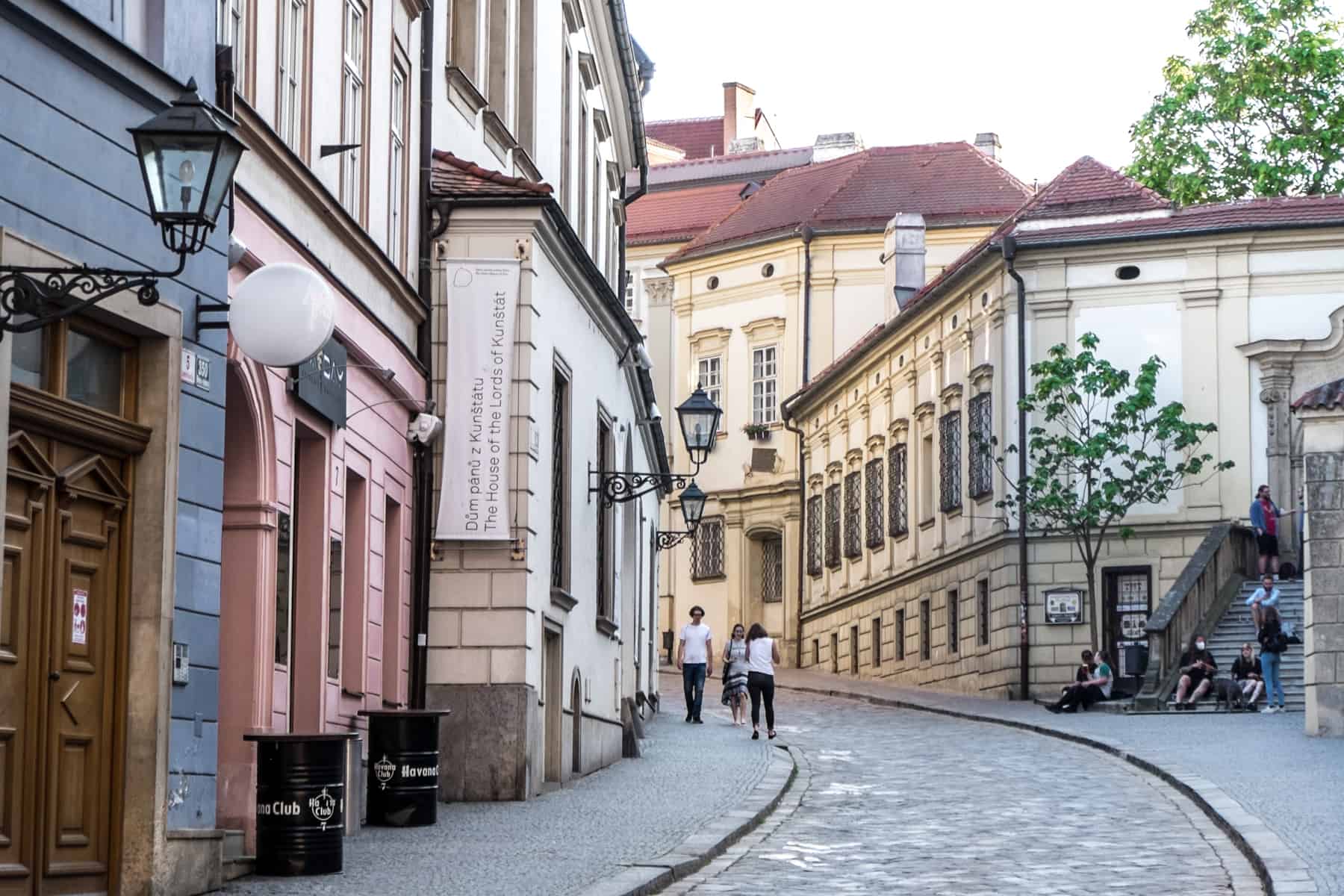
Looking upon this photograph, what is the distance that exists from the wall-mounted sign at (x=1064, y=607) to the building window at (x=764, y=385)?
21848mm

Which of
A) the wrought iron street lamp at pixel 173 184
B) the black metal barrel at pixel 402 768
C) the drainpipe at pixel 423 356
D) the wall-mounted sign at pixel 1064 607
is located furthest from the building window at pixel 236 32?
the wall-mounted sign at pixel 1064 607

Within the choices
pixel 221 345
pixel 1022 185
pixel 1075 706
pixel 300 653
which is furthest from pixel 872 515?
pixel 221 345

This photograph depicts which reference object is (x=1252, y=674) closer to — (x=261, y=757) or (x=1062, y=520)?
(x=1062, y=520)

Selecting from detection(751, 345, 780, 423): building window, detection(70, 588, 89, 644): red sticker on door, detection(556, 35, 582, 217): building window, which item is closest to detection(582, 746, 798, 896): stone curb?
detection(70, 588, 89, 644): red sticker on door

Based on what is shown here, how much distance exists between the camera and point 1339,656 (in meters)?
25.8

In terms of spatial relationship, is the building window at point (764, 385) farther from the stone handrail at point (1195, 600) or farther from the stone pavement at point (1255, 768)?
the stone pavement at point (1255, 768)

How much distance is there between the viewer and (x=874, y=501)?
52000 mm

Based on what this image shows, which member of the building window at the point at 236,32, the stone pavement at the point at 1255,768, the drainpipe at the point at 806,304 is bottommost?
the stone pavement at the point at 1255,768

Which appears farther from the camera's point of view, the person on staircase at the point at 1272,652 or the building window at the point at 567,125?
the person on staircase at the point at 1272,652

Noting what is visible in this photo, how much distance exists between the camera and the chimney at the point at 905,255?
55.0 meters

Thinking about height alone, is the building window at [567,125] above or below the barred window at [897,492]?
above

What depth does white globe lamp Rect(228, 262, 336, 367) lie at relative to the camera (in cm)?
1199

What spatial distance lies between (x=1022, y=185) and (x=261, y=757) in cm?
4882

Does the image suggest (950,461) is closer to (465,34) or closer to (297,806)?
(465,34)
